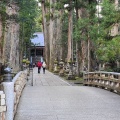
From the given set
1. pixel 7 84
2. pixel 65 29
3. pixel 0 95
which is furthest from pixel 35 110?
pixel 65 29

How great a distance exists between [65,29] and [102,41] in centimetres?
4090

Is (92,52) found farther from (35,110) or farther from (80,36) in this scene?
(35,110)

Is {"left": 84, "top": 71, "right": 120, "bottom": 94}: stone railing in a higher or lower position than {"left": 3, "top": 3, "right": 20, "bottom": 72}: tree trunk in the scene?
lower

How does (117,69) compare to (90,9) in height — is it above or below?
below

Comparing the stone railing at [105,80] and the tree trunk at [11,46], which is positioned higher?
the tree trunk at [11,46]

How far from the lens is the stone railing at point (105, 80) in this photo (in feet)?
57.1

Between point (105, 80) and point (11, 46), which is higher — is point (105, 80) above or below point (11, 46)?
below

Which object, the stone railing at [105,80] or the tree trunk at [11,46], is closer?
the stone railing at [105,80]

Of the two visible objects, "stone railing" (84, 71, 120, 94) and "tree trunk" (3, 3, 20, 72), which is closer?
"stone railing" (84, 71, 120, 94)

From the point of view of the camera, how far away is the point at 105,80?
19.8 metres

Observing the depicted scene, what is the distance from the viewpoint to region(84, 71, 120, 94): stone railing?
17389 mm

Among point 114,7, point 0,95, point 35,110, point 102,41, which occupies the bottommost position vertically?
point 35,110

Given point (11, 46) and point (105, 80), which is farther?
point (11, 46)

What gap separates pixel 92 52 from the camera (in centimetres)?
2781
